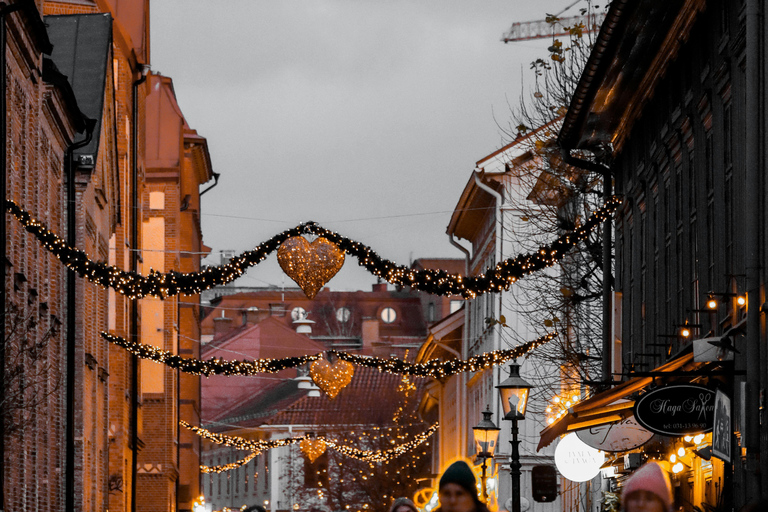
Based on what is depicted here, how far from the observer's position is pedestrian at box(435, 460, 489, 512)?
705 cm

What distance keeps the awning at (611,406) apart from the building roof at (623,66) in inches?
140

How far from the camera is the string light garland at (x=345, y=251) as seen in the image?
760 inches

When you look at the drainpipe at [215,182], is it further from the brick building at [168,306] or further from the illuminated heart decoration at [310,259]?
the illuminated heart decoration at [310,259]

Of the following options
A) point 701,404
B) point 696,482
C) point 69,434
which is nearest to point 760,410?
point 701,404

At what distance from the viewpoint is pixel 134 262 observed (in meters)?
39.6

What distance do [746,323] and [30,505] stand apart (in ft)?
38.1

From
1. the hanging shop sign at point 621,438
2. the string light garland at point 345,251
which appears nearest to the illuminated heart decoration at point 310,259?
the string light garland at point 345,251

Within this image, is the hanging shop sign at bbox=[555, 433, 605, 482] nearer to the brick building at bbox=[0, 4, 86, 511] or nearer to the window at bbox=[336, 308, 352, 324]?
the brick building at bbox=[0, 4, 86, 511]

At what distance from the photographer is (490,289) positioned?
Answer: 1995 cm

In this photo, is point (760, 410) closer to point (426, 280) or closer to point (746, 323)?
point (746, 323)

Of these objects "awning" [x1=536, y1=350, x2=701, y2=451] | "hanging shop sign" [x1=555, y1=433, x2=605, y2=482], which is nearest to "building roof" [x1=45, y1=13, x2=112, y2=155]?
"hanging shop sign" [x1=555, y1=433, x2=605, y2=482]

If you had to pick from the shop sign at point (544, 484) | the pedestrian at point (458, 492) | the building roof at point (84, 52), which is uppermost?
the building roof at point (84, 52)

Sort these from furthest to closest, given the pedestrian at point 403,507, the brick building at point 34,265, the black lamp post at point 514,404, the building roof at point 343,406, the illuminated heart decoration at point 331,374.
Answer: the building roof at point 343,406, the illuminated heart decoration at point 331,374, the black lamp post at point 514,404, the brick building at point 34,265, the pedestrian at point 403,507

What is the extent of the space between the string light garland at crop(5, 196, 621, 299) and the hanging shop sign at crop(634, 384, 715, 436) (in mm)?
5109
